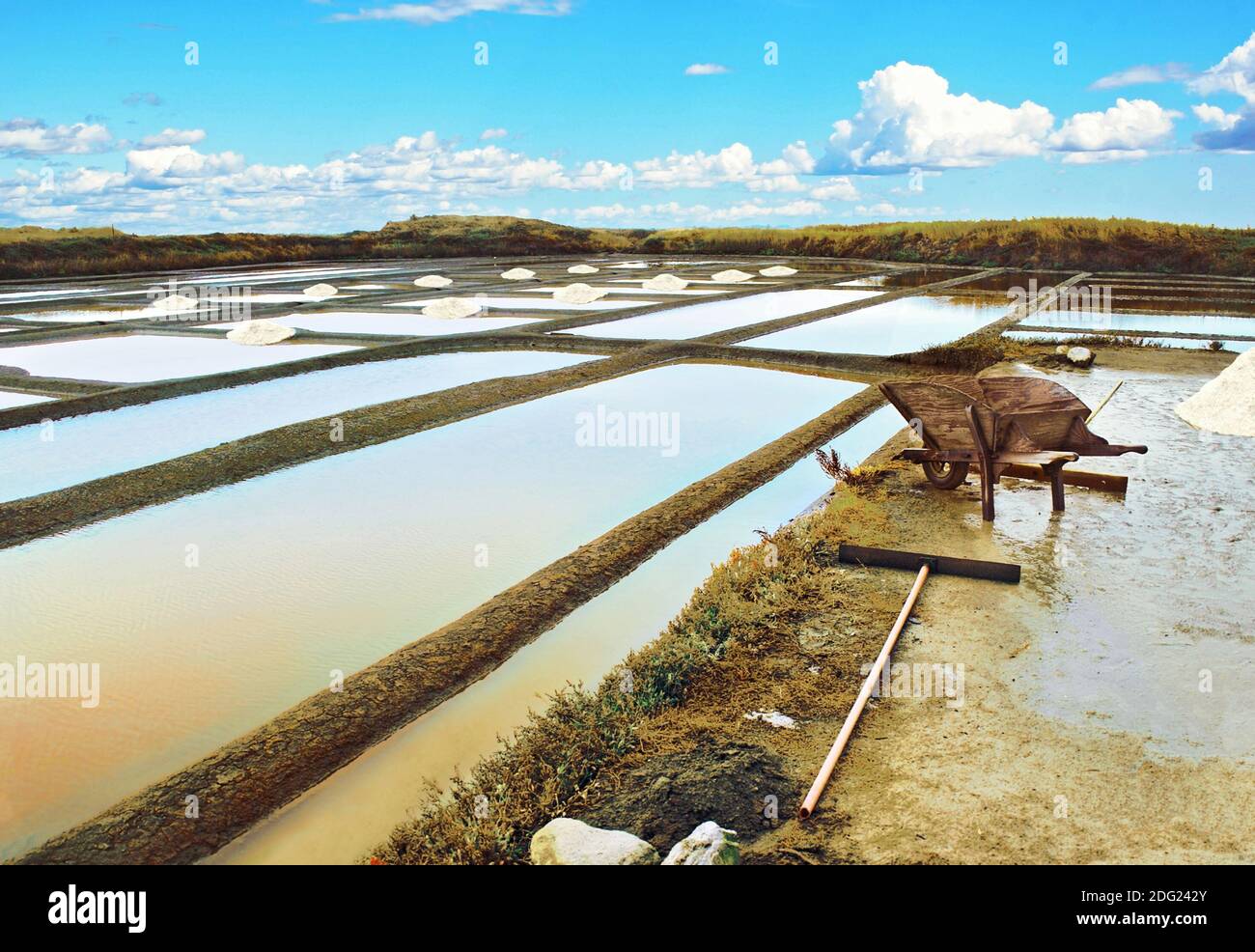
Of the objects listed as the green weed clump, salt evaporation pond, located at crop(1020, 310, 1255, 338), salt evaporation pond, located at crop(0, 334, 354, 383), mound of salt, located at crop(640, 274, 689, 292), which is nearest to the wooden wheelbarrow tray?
the green weed clump

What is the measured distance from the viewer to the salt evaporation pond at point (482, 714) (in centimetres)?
224

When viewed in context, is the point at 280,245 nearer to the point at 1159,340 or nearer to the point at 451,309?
the point at 451,309

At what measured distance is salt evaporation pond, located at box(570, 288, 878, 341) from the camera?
37.7 feet

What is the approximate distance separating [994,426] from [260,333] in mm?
8984

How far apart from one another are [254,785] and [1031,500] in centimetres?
412

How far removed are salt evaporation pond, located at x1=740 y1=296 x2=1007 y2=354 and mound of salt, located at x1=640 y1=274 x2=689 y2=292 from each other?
386 cm

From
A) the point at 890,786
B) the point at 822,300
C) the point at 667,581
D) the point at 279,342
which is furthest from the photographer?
the point at 822,300

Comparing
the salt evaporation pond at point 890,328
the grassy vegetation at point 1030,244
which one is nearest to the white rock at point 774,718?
the salt evaporation pond at point 890,328

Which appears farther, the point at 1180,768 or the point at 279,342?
the point at 279,342

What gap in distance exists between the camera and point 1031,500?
495cm

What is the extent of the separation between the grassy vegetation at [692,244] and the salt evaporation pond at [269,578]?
23.1 meters

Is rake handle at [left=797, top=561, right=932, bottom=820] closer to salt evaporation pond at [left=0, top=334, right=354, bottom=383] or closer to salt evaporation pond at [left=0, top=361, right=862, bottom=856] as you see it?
salt evaporation pond at [left=0, top=361, right=862, bottom=856]
